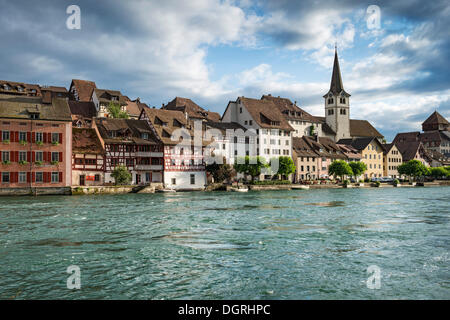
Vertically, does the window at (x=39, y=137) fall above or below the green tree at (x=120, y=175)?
above

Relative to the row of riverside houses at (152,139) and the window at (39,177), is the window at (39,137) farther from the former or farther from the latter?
the window at (39,177)

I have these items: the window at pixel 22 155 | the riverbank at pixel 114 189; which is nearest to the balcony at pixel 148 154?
the riverbank at pixel 114 189

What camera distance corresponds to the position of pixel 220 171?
64375mm

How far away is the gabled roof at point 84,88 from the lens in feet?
283

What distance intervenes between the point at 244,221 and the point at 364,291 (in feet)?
46.1

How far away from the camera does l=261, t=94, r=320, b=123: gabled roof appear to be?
99875 mm

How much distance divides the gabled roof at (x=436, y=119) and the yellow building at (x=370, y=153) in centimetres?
5654

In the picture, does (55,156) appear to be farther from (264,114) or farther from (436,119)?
(436,119)

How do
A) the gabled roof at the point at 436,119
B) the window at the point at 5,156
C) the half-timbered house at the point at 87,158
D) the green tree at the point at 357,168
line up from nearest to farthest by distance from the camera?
1. the window at the point at 5,156
2. the half-timbered house at the point at 87,158
3. the green tree at the point at 357,168
4. the gabled roof at the point at 436,119

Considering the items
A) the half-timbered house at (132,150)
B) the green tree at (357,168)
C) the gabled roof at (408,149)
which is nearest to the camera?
the half-timbered house at (132,150)

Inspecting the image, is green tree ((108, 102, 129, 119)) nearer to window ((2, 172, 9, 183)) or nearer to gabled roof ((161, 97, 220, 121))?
gabled roof ((161, 97, 220, 121))

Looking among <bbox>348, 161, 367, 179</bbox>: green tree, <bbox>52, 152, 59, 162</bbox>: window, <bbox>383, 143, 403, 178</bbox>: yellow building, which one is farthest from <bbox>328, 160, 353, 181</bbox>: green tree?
<bbox>52, 152, 59, 162</bbox>: window

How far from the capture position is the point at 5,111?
160 feet
